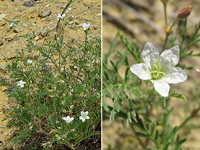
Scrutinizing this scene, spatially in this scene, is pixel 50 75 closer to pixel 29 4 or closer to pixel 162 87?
pixel 162 87

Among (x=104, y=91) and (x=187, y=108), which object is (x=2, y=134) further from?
(x=187, y=108)

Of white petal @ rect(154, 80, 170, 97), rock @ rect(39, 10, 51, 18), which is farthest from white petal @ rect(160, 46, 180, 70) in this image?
rock @ rect(39, 10, 51, 18)

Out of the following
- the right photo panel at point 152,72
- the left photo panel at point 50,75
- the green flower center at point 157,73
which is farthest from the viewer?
the left photo panel at point 50,75

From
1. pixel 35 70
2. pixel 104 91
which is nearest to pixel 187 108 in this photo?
pixel 104 91

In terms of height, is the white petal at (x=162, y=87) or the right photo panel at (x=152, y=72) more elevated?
the white petal at (x=162, y=87)

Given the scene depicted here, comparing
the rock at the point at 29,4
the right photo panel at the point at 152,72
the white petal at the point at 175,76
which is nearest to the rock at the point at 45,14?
the rock at the point at 29,4

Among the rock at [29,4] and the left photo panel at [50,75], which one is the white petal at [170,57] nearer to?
the left photo panel at [50,75]

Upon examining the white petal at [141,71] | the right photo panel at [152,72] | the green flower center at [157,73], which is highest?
the white petal at [141,71]

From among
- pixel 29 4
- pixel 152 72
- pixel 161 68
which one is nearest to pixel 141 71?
pixel 152 72
